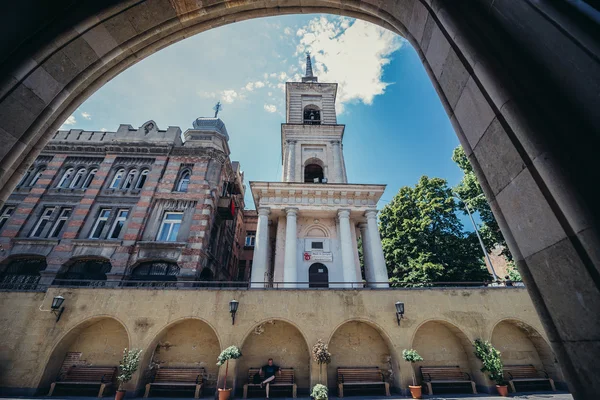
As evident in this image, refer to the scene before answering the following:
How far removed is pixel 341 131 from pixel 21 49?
22960 mm

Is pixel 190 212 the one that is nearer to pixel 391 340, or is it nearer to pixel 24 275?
pixel 24 275

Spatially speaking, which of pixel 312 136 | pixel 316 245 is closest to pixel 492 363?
pixel 316 245

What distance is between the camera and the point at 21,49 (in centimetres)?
251

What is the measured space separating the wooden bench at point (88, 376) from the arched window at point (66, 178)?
51.3 ft

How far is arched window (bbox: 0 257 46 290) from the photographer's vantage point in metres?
15.8

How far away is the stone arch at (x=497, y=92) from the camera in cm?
146

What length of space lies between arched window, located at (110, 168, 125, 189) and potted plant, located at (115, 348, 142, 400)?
14.6 m

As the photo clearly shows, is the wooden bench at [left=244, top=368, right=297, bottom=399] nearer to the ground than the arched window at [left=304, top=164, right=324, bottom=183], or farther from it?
nearer to the ground

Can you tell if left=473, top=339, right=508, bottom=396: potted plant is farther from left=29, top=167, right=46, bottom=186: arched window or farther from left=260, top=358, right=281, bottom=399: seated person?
left=29, top=167, right=46, bottom=186: arched window

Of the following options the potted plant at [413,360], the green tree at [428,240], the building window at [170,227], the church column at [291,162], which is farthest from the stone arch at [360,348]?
the building window at [170,227]

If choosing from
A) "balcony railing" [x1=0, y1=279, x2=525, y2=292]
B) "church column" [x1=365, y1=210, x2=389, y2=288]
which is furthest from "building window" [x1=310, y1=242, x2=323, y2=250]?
"church column" [x1=365, y1=210, x2=389, y2=288]

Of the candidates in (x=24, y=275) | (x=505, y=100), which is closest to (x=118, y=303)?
(x=24, y=275)

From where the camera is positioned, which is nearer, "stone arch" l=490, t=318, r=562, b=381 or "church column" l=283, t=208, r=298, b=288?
"stone arch" l=490, t=318, r=562, b=381

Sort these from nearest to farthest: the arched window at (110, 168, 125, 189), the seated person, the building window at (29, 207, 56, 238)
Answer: the seated person < the building window at (29, 207, 56, 238) < the arched window at (110, 168, 125, 189)
